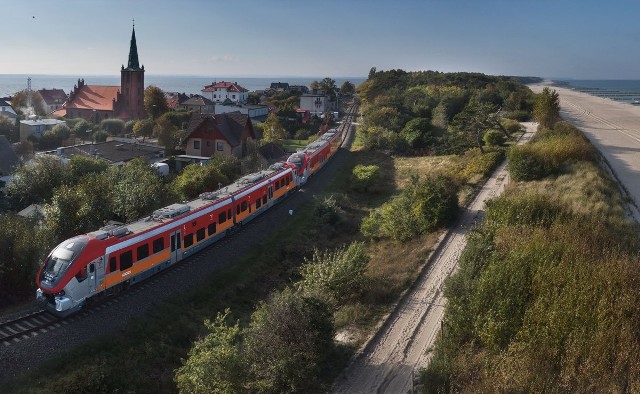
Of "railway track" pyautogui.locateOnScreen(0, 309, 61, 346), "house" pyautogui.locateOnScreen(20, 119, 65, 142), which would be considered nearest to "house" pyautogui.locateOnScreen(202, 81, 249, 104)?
"house" pyautogui.locateOnScreen(20, 119, 65, 142)

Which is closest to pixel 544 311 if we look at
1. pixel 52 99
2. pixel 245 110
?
pixel 245 110

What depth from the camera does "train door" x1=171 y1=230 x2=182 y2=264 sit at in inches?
811

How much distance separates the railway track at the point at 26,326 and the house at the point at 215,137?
31241 mm

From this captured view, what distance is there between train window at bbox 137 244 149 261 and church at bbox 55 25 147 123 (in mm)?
65285

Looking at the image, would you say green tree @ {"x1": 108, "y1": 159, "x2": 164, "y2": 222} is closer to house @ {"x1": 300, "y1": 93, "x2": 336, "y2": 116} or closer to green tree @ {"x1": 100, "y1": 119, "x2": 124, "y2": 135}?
green tree @ {"x1": 100, "y1": 119, "x2": 124, "y2": 135}

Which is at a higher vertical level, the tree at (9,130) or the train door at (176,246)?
the tree at (9,130)

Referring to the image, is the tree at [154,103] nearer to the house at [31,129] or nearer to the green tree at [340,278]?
the house at [31,129]

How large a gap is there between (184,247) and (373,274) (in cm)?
835

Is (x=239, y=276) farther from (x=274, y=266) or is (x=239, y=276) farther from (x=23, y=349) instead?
(x=23, y=349)

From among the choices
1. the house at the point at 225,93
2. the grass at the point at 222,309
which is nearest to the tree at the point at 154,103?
the house at the point at 225,93

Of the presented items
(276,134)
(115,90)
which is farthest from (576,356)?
(115,90)

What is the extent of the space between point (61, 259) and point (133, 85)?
2715 inches

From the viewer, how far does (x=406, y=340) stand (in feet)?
48.1

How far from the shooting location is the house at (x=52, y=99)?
3911 inches
